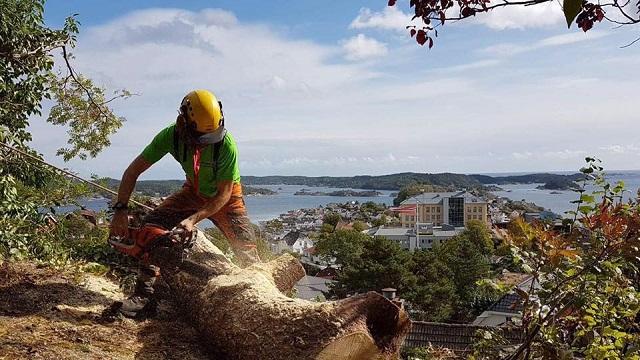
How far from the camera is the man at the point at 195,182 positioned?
15.2ft

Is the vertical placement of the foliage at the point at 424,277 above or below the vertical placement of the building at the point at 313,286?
above

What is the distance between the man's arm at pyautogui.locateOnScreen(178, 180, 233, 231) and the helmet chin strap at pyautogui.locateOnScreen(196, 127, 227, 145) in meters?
0.35

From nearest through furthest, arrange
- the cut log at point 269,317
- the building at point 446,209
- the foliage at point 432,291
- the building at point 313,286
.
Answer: the cut log at point 269,317
the foliage at point 432,291
the building at point 313,286
the building at point 446,209

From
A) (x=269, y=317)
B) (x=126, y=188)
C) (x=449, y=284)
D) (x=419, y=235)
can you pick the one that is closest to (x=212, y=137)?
(x=126, y=188)

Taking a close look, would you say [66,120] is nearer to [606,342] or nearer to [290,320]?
[290,320]

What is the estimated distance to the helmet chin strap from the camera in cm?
464

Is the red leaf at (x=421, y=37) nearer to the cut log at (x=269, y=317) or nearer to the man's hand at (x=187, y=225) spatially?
the cut log at (x=269, y=317)

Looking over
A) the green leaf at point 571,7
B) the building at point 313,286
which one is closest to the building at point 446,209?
the building at point 313,286

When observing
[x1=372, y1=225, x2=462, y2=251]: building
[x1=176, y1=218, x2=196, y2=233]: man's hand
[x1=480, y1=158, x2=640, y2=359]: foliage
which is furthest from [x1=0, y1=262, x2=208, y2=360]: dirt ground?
[x1=372, y1=225, x2=462, y2=251]: building

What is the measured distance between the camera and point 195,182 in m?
5.06

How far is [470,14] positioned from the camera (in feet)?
7.63

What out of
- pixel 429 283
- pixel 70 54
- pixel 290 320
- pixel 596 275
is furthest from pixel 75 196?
pixel 429 283

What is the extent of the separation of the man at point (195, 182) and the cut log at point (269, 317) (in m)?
0.30

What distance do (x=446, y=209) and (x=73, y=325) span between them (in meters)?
92.5
